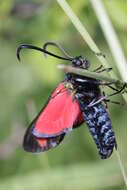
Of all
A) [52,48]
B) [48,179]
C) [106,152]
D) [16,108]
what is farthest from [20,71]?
[106,152]

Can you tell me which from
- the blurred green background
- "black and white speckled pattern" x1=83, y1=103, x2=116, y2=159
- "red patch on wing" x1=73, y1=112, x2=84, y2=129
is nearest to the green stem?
"black and white speckled pattern" x1=83, y1=103, x2=116, y2=159

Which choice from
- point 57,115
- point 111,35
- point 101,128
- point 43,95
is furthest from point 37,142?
point 43,95

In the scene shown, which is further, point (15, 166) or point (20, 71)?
point (20, 71)

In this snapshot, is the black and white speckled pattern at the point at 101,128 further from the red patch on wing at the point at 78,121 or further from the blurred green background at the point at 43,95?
the blurred green background at the point at 43,95

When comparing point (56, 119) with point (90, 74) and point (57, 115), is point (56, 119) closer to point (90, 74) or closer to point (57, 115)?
point (57, 115)

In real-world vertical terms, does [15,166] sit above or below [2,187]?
above

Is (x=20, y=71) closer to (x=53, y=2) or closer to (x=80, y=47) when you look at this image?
(x=80, y=47)

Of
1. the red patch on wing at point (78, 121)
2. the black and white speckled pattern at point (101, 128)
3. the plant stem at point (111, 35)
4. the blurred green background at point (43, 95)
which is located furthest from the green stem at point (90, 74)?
the blurred green background at point (43, 95)
